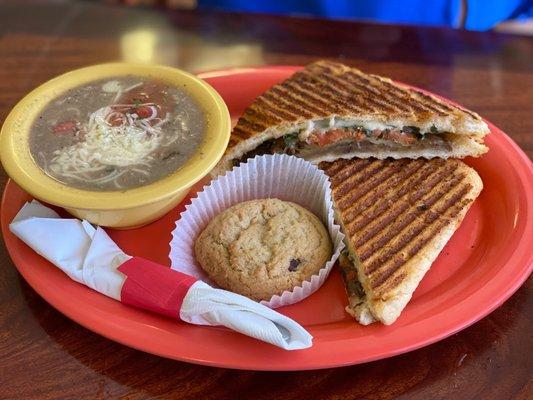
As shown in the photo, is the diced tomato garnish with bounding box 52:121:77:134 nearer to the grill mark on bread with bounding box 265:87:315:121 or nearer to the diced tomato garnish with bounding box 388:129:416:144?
the grill mark on bread with bounding box 265:87:315:121

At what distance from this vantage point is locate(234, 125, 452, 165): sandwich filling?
221 cm

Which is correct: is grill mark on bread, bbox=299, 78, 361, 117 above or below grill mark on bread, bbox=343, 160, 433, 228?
above

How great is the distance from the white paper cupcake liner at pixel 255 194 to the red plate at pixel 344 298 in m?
0.09

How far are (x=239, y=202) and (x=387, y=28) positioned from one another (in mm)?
1399

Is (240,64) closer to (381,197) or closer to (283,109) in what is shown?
(283,109)

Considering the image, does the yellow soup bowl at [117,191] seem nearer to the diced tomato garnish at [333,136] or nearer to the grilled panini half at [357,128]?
the grilled panini half at [357,128]

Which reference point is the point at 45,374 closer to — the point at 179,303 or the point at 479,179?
the point at 179,303

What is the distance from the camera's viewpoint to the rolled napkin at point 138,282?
1498 millimetres

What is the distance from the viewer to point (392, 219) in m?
1.89

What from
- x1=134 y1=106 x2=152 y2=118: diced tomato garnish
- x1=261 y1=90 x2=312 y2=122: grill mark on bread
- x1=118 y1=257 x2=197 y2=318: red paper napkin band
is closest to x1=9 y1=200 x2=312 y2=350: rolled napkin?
x1=118 y1=257 x2=197 y2=318: red paper napkin band

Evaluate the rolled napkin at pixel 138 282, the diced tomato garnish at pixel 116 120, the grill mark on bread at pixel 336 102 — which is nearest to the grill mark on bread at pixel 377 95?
the grill mark on bread at pixel 336 102

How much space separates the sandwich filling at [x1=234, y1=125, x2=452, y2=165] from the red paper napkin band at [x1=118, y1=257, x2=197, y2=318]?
70cm

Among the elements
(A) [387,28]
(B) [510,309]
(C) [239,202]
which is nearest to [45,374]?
(C) [239,202]

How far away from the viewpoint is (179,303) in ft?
5.15
